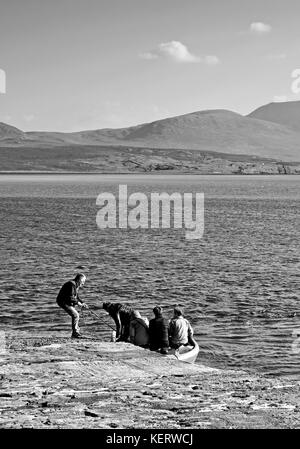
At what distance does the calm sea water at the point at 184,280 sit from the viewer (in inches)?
1056

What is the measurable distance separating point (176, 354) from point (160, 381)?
3.39m

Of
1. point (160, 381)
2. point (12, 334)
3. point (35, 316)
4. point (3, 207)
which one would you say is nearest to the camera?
point (160, 381)

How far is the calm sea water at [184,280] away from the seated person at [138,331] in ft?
8.47

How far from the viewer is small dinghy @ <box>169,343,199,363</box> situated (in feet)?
69.1

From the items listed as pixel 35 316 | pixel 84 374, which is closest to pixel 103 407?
pixel 84 374

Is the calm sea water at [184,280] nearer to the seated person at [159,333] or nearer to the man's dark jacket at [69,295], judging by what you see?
the seated person at [159,333]

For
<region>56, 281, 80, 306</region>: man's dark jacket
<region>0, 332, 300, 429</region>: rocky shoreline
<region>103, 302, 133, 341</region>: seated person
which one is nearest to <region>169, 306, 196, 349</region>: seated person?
<region>0, 332, 300, 429</region>: rocky shoreline

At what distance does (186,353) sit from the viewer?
2125 centimetres

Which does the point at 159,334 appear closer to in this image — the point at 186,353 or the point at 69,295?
the point at 186,353

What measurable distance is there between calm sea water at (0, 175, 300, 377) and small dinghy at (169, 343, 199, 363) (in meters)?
1.64

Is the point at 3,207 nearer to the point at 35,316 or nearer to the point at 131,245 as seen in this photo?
the point at 131,245

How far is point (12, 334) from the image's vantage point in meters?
24.6
